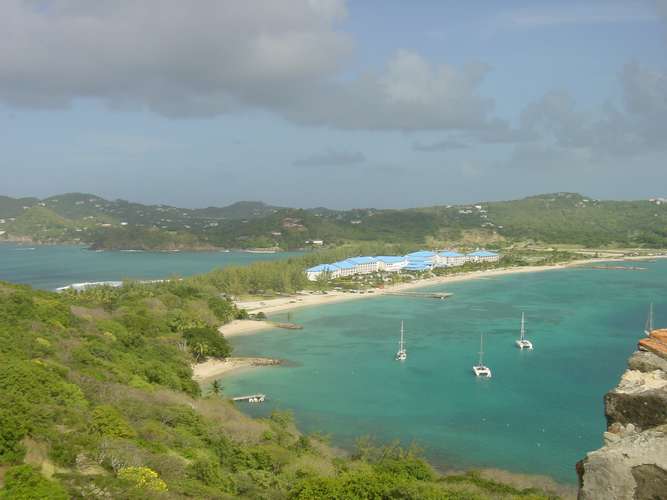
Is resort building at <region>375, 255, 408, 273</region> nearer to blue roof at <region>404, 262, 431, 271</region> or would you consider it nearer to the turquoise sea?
blue roof at <region>404, 262, 431, 271</region>

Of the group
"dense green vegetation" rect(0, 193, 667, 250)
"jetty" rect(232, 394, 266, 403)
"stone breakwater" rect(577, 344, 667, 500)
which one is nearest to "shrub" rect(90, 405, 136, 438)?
"jetty" rect(232, 394, 266, 403)

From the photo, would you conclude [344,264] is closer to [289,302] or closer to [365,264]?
[365,264]

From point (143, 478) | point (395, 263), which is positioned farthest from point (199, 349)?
point (395, 263)

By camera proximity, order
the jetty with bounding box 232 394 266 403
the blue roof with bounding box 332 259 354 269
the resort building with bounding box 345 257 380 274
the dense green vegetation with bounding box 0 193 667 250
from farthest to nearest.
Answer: the dense green vegetation with bounding box 0 193 667 250, the resort building with bounding box 345 257 380 274, the blue roof with bounding box 332 259 354 269, the jetty with bounding box 232 394 266 403

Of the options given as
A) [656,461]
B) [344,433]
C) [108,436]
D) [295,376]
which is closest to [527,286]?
[295,376]

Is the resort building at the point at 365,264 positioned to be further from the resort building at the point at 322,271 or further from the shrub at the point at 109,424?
the shrub at the point at 109,424

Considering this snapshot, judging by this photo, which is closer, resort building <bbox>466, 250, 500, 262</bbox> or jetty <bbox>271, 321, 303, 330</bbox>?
jetty <bbox>271, 321, 303, 330</bbox>

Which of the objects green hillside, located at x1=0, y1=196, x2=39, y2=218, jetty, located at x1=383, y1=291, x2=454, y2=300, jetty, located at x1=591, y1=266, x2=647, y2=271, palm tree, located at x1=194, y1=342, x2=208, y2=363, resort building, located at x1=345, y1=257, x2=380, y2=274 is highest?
green hillside, located at x1=0, y1=196, x2=39, y2=218
